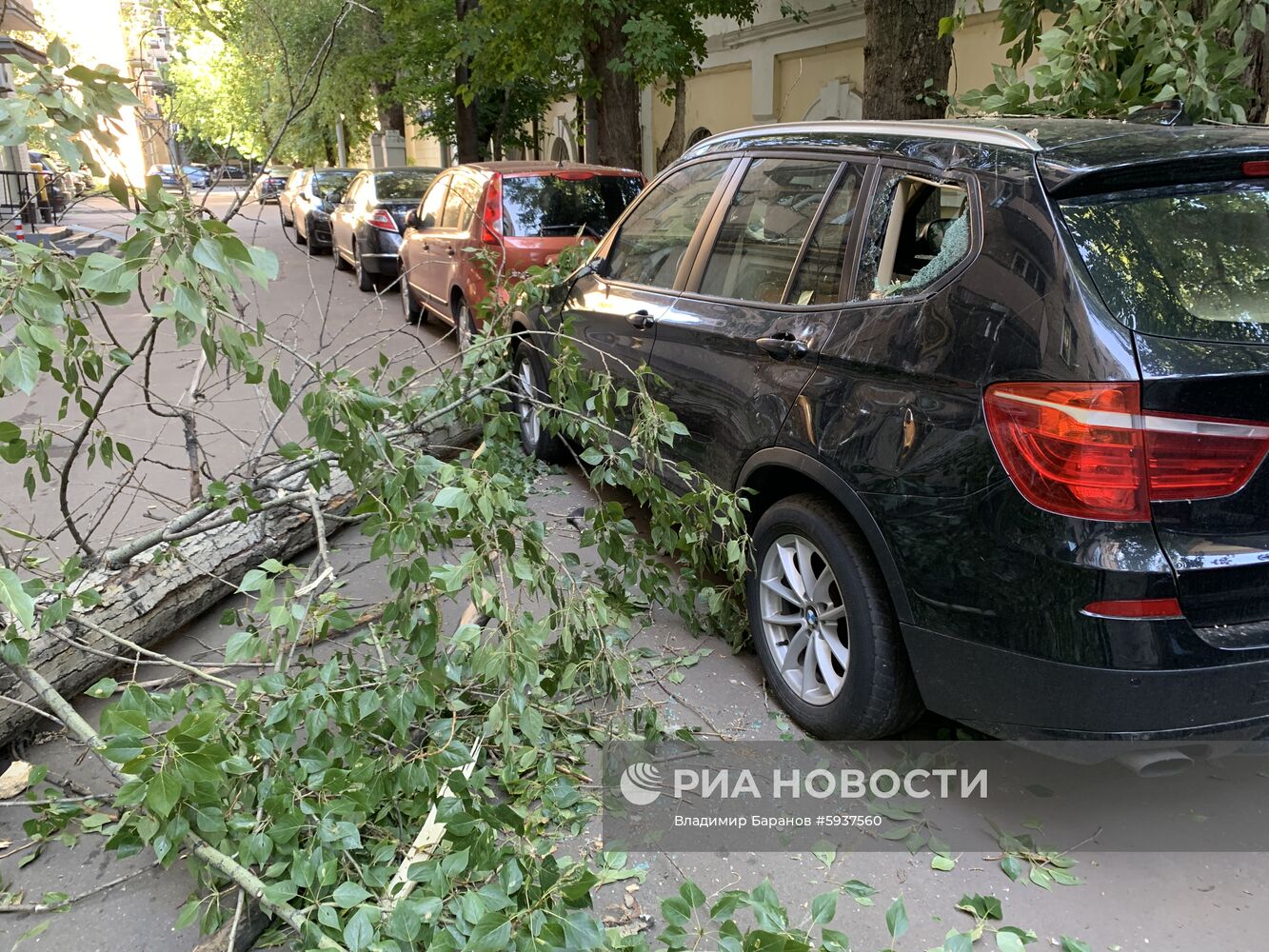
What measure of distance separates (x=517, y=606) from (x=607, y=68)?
10436 mm

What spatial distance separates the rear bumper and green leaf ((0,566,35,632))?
7.22 feet

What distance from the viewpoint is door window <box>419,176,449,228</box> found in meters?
9.51

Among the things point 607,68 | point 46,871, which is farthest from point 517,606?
point 607,68

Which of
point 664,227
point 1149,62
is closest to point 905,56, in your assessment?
point 1149,62

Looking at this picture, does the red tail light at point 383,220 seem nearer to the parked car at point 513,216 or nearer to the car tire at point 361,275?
the car tire at point 361,275

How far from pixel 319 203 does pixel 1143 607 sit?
18.0 m

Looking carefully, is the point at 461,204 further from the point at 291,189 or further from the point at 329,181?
the point at 291,189

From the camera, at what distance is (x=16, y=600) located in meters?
1.93

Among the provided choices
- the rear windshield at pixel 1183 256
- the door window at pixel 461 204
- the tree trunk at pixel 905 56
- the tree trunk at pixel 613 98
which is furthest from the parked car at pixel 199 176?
the tree trunk at pixel 613 98

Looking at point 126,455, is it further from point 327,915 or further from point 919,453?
point 919,453

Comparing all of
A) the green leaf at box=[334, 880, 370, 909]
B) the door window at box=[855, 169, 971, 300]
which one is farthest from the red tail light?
the green leaf at box=[334, 880, 370, 909]

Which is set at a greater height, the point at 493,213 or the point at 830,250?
the point at 493,213

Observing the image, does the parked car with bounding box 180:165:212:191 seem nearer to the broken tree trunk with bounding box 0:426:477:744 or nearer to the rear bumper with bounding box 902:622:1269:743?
the broken tree trunk with bounding box 0:426:477:744

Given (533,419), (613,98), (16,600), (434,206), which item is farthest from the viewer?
(613,98)
